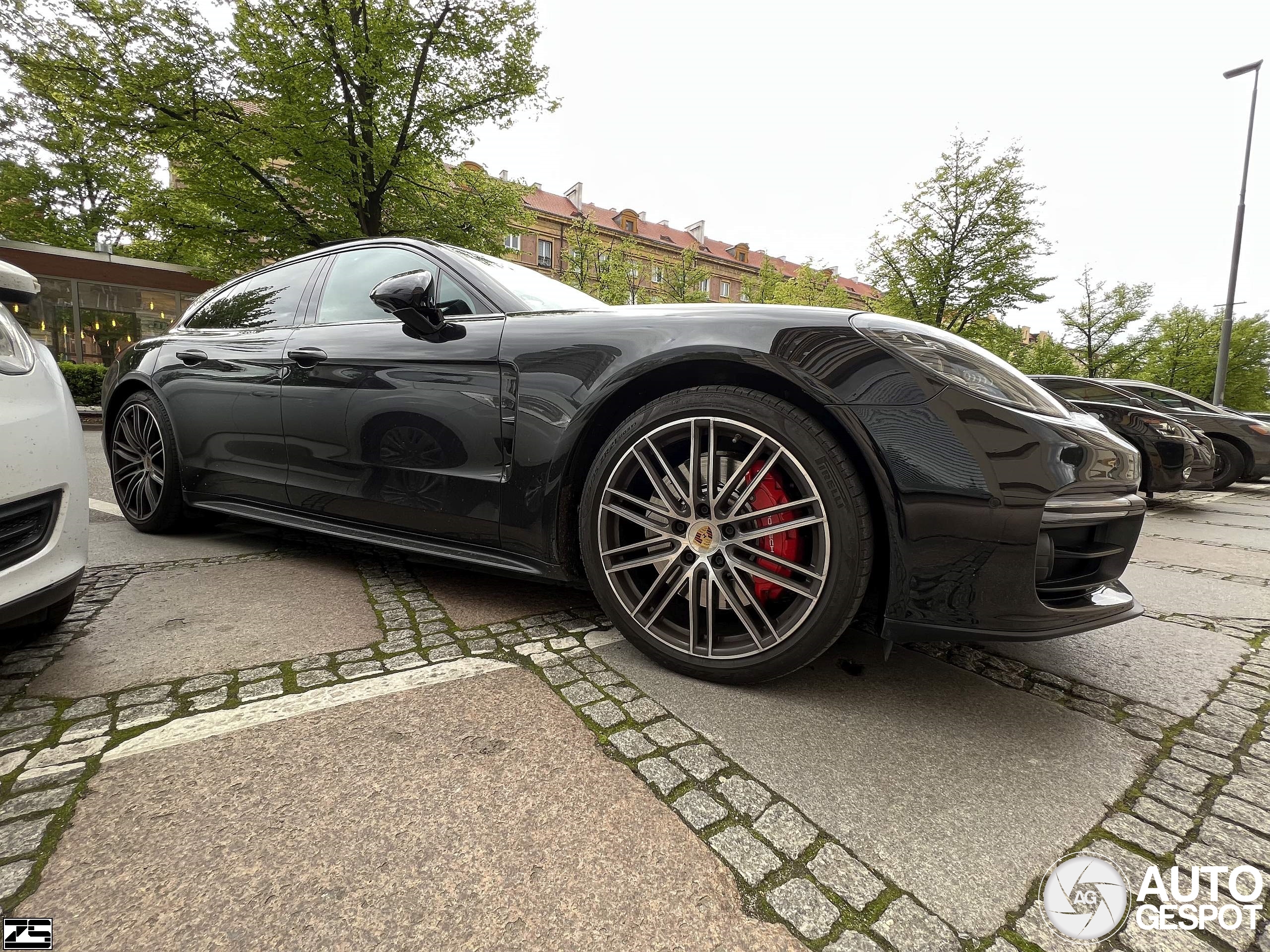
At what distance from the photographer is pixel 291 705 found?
1542 millimetres

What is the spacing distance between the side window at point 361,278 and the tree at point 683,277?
25.8 m

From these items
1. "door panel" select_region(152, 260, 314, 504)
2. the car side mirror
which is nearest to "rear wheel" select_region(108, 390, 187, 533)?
"door panel" select_region(152, 260, 314, 504)

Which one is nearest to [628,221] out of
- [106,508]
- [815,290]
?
[815,290]

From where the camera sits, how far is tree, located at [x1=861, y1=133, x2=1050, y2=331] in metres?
17.5

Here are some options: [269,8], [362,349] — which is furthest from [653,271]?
[362,349]

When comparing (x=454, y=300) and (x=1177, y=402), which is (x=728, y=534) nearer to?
(x=454, y=300)

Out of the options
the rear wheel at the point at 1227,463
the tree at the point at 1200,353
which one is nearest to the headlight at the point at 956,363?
the rear wheel at the point at 1227,463

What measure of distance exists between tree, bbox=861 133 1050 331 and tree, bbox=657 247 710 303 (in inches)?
425

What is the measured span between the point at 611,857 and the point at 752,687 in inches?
29.0

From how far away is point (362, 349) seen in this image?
2.35m

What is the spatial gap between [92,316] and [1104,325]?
3706cm

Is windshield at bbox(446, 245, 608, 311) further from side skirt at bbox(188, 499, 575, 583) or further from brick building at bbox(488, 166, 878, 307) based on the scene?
brick building at bbox(488, 166, 878, 307)

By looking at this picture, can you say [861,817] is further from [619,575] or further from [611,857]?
[619,575]

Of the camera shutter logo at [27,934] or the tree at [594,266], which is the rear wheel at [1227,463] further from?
the tree at [594,266]
